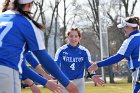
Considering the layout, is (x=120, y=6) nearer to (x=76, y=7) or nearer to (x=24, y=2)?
(x=76, y=7)

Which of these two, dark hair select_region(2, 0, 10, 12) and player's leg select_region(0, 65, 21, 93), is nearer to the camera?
player's leg select_region(0, 65, 21, 93)

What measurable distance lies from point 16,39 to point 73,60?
209 inches

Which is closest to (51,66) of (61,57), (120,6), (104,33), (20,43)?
(20,43)

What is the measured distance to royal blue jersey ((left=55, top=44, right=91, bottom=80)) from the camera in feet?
31.7

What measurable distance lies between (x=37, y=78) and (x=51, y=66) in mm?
571

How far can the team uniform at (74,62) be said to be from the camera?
9.64 meters

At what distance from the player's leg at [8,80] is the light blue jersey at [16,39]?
6 cm

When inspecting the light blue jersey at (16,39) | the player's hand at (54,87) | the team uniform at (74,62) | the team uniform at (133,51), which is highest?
the light blue jersey at (16,39)

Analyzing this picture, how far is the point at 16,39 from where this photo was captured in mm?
4480

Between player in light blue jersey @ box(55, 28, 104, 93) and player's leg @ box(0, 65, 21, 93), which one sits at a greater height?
player's leg @ box(0, 65, 21, 93)

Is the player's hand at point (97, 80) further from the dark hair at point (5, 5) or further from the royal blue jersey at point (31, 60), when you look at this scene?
the dark hair at point (5, 5)

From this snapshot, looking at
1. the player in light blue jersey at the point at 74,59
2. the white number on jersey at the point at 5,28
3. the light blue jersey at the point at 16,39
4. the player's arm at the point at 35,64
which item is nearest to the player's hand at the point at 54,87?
the light blue jersey at the point at 16,39

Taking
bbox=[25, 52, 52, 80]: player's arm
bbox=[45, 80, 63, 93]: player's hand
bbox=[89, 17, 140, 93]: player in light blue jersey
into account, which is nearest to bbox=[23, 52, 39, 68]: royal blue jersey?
bbox=[25, 52, 52, 80]: player's arm

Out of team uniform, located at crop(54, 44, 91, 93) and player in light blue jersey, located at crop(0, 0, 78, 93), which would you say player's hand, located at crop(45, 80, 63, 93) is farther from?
team uniform, located at crop(54, 44, 91, 93)
